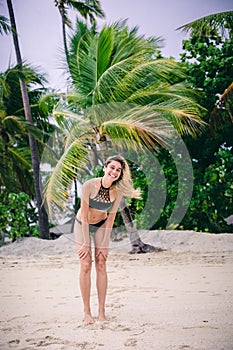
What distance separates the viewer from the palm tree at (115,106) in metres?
8.00

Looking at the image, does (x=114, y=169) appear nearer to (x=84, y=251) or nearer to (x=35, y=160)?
(x=84, y=251)

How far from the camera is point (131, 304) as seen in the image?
4.41m

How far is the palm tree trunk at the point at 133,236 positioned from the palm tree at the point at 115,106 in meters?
0.02

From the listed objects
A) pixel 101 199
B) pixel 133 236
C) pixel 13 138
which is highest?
pixel 13 138

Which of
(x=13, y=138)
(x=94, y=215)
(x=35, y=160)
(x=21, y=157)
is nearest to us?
(x=94, y=215)

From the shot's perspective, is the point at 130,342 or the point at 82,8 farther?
the point at 82,8

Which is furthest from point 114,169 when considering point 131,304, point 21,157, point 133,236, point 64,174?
point 21,157

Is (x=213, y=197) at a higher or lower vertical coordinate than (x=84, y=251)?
higher

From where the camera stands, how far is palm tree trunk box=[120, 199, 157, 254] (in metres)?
9.29

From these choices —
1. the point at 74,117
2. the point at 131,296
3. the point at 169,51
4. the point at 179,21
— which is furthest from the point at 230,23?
the point at 131,296

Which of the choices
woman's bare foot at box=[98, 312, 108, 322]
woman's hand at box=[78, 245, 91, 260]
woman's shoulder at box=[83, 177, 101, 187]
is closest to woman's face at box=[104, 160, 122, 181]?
woman's shoulder at box=[83, 177, 101, 187]

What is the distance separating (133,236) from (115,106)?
2656mm

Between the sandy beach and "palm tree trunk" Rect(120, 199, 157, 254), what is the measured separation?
1.23 feet

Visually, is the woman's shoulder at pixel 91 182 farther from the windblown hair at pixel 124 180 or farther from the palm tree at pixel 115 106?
the palm tree at pixel 115 106
